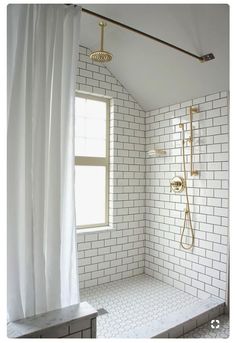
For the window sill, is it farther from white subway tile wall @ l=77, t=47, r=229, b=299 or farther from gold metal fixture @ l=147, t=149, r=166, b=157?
gold metal fixture @ l=147, t=149, r=166, b=157

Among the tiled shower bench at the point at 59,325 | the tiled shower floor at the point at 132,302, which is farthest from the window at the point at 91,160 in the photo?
the tiled shower bench at the point at 59,325

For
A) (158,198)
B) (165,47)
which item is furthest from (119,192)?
(165,47)

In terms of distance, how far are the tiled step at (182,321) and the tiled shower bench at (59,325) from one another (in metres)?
0.64

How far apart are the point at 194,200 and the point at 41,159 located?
5.99 ft

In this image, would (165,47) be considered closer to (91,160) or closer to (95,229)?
(91,160)

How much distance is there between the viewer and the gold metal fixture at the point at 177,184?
274 centimetres

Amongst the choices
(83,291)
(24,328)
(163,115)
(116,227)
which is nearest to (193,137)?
(163,115)

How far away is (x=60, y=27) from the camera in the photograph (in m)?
1.40

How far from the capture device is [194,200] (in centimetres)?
264

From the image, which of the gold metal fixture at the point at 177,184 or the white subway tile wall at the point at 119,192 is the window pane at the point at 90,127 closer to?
the white subway tile wall at the point at 119,192

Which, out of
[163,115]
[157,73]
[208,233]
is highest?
[157,73]

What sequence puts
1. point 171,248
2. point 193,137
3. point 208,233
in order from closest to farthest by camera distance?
1. point 208,233
2. point 193,137
3. point 171,248

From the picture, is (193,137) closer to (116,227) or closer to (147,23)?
(147,23)
